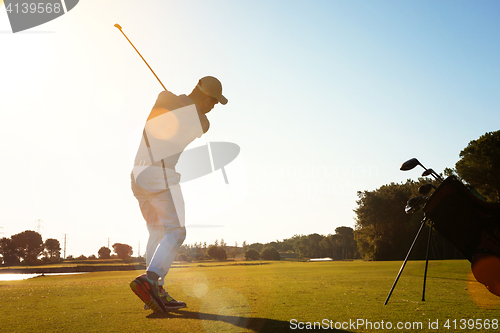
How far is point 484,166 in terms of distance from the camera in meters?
39.6

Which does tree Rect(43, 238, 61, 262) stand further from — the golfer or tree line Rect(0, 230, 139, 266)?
the golfer

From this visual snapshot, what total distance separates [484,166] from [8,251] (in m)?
117

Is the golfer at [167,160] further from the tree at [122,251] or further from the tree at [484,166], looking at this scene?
the tree at [122,251]

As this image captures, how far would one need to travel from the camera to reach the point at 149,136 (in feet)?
12.7

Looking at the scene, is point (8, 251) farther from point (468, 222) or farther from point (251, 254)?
point (468, 222)

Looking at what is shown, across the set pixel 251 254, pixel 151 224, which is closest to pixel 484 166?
pixel 151 224

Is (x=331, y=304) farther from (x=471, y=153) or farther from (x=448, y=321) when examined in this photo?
(x=471, y=153)

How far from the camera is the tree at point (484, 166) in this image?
38.7 metres

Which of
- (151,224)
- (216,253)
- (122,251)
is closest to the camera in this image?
(151,224)

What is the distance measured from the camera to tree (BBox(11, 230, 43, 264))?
99325 millimetres

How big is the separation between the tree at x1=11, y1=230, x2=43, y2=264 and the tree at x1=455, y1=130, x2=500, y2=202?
108679 mm

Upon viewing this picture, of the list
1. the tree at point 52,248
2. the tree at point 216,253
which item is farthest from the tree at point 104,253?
the tree at point 216,253

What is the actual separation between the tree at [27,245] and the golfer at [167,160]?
11552 centimetres

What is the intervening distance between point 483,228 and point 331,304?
6.44 feet
